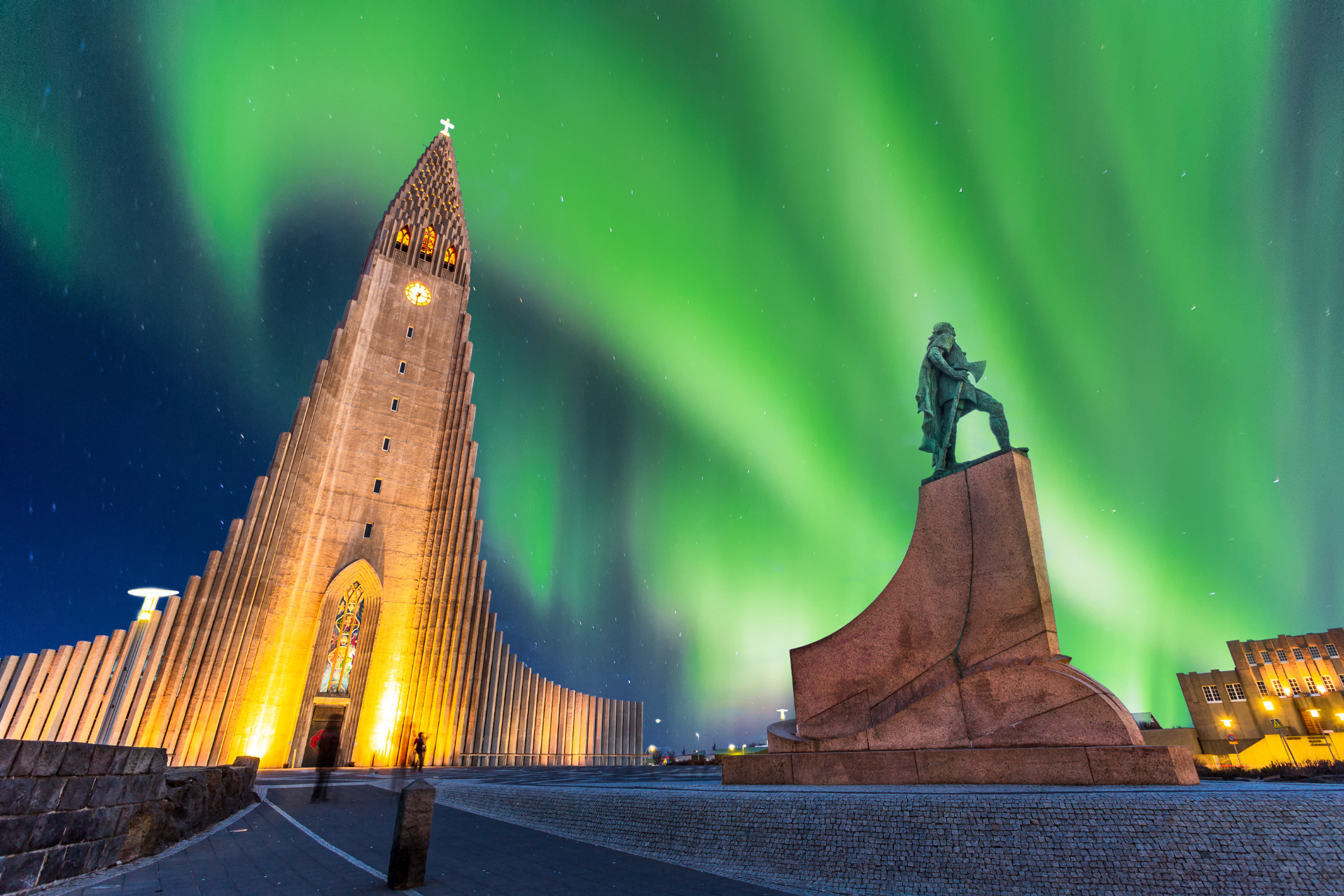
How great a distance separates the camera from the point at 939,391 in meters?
10.2

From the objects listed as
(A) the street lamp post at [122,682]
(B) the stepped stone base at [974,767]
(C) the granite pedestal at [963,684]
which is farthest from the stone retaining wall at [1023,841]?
(A) the street lamp post at [122,682]

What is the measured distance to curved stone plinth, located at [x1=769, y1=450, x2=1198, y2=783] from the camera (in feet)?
22.0

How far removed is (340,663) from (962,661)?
2572 cm

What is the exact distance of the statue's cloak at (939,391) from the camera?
32.5 ft

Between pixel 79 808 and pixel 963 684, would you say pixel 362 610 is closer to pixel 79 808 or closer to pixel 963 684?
pixel 79 808

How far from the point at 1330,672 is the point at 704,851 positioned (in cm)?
5814

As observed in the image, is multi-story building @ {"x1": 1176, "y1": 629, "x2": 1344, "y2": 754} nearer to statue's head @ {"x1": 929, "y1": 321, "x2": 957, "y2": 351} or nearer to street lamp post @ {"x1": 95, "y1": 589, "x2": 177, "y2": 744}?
statue's head @ {"x1": 929, "y1": 321, "x2": 957, "y2": 351}

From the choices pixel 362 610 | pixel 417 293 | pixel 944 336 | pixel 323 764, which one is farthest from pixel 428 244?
pixel 944 336

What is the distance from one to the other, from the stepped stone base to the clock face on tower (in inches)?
1211

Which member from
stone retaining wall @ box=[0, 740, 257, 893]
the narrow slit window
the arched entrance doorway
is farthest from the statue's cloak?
the narrow slit window

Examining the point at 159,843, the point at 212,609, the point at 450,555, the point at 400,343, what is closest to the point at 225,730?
the point at 212,609

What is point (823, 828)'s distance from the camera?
5.23 meters

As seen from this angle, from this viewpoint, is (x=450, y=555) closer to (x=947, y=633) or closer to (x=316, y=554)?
(x=316, y=554)

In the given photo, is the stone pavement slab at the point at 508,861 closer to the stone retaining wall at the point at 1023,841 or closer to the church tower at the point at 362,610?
the stone retaining wall at the point at 1023,841
